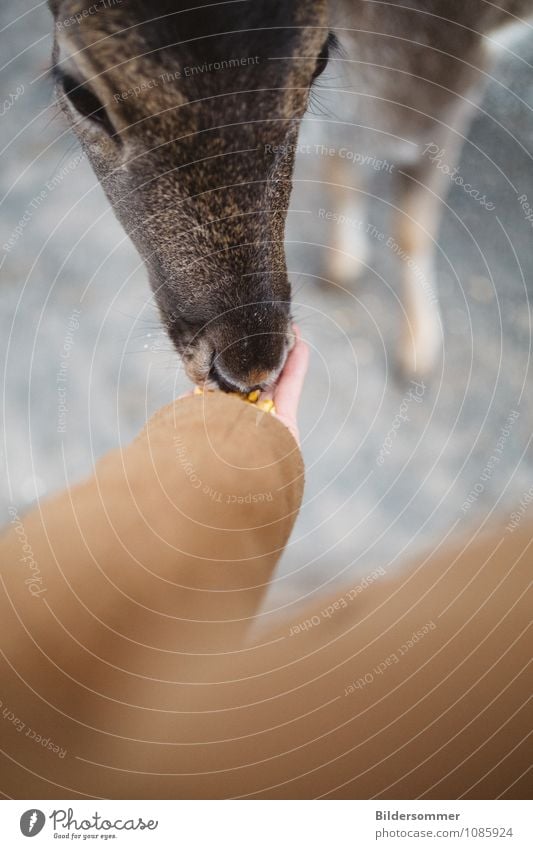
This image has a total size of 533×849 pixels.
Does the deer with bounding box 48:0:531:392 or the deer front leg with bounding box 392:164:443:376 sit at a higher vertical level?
the deer front leg with bounding box 392:164:443:376

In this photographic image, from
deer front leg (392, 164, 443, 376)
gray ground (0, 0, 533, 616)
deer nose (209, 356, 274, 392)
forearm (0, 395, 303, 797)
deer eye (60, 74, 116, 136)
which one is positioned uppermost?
deer front leg (392, 164, 443, 376)

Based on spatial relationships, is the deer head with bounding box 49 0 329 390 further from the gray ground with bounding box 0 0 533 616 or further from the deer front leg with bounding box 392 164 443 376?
the deer front leg with bounding box 392 164 443 376

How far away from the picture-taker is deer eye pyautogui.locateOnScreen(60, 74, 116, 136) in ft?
1.57

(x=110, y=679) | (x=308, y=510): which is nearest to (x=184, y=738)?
(x=110, y=679)

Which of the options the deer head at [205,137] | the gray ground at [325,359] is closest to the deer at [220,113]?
the deer head at [205,137]

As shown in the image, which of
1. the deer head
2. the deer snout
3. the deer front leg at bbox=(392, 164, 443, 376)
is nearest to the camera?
the deer head

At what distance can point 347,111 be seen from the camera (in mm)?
880

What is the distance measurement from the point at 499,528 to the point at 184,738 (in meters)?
0.51

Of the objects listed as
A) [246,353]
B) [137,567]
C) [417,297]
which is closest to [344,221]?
[417,297]

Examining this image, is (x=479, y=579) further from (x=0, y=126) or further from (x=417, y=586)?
(x=0, y=126)

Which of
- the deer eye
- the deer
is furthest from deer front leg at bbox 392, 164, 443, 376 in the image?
the deer eye

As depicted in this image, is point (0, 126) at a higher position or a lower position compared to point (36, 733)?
higher

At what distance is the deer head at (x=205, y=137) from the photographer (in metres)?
0.43

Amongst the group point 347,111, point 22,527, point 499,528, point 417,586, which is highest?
point 347,111
